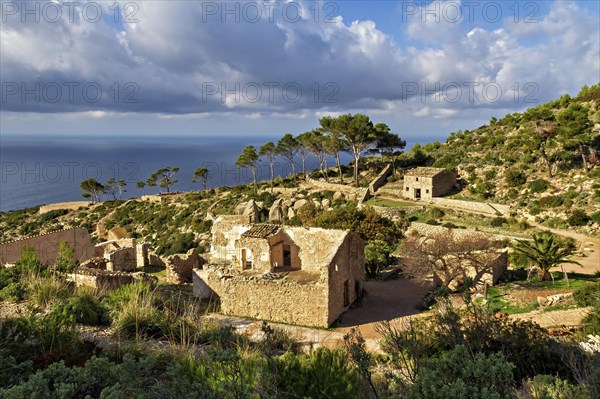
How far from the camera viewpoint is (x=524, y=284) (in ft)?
60.9

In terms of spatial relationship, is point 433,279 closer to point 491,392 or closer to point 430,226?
point 430,226

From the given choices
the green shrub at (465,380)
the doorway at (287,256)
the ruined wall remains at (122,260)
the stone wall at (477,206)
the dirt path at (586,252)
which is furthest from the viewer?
the stone wall at (477,206)

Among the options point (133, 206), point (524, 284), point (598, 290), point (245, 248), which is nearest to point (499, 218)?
point (524, 284)

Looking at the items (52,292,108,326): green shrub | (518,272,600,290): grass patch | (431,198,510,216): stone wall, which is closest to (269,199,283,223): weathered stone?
(431,198,510,216): stone wall

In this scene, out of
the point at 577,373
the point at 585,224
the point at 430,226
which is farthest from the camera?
the point at 430,226

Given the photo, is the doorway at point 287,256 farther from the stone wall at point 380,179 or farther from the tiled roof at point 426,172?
the stone wall at point 380,179

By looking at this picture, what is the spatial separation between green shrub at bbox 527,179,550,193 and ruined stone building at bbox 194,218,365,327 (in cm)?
2915

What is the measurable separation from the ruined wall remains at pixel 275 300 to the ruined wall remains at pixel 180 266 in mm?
6968

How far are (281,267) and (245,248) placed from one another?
6.51 ft

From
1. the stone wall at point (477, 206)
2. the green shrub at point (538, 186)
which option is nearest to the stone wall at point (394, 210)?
the stone wall at point (477, 206)

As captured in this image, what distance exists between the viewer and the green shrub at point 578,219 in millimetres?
31625

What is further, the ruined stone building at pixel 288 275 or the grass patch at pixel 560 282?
the grass patch at pixel 560 282

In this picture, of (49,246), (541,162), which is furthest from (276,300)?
(541,162)

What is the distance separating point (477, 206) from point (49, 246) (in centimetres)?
3590
